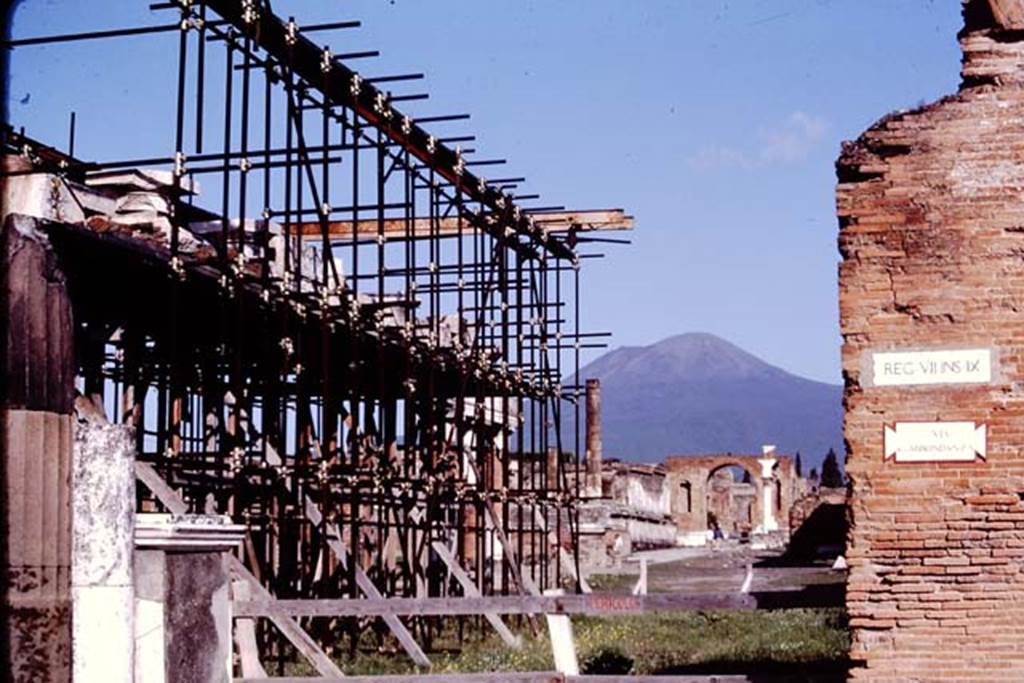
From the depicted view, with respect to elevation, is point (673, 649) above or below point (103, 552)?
below

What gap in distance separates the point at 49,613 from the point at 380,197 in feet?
37.4

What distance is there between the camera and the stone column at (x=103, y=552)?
746 centimetres

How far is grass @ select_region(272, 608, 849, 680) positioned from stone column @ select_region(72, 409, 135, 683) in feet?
22.4

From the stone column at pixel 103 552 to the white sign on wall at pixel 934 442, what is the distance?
14.5ft

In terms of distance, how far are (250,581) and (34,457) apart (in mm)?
6123

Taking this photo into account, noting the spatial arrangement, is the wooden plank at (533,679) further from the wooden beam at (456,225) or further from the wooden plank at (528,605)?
the wooden beam at (456,225)

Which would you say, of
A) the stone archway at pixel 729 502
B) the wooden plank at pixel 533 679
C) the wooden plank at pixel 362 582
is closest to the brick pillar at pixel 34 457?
the wooden plank at pixel 533 679

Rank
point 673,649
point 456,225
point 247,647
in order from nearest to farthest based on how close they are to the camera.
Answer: point 247,647
point 673,649
point 456,225

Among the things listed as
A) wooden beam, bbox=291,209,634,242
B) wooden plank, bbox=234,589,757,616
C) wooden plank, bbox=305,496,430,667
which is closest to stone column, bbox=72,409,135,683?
wooden plank, bbox=234,589,757,616

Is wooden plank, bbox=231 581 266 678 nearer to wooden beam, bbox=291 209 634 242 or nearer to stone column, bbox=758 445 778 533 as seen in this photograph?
wooden beam, bbox=291 209 634 242

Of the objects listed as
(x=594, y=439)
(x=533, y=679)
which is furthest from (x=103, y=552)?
(x=594, y=439)

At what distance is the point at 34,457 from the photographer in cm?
759

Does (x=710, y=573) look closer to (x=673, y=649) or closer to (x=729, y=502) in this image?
(x=673, y=649)

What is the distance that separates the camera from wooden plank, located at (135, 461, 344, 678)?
12906 mm
